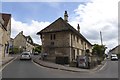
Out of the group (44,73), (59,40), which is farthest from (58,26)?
(44,73)

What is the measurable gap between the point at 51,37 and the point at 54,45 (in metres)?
1.66

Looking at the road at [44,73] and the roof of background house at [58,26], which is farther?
the roof of background house at [58,26]

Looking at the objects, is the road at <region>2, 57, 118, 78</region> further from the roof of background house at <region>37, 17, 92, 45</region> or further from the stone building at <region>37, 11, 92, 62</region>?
the roof of background house at <region>37, 17, 92, 45</region>

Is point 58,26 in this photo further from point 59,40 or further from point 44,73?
point 44,73

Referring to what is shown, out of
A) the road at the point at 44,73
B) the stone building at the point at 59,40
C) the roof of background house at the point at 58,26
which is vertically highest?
the roof of background house at the point at 58,26

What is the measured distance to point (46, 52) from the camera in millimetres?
36031

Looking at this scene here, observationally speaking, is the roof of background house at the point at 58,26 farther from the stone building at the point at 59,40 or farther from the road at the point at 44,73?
the road at the point at 44,73

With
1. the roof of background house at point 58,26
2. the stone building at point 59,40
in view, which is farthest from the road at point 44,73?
the roof of background house at point 58,26

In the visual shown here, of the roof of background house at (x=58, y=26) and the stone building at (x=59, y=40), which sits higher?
the roof of background house at (x=58, y=26)

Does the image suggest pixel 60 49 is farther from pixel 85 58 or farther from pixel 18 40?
pixel 18 40

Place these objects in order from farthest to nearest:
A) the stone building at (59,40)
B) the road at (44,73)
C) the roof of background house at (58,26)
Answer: the roof of background house at (58,26)
the stone building at (59,40)
the road at (44,73)

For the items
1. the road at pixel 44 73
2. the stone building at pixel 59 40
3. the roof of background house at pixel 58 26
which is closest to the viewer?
the road at pixel 44 73

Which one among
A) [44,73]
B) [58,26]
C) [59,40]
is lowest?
[44,73]

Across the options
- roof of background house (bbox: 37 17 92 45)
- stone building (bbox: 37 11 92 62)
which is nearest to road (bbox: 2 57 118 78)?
stone building (bbox: 37 11 92 62)
